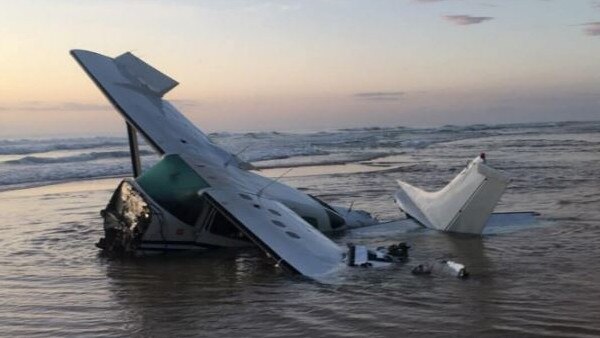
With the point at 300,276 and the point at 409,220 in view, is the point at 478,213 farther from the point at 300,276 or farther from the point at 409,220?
the point at 300,276

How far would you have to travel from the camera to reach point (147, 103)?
14703 millimetres

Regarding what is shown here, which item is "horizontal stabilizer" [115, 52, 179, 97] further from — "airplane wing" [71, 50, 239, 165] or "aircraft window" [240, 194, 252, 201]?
"aircraft window" [240, 194, 252, 201]

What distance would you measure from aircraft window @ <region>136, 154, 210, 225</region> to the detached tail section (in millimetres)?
5180

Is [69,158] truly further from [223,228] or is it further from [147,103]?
[223,228]

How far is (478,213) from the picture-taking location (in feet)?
42.5

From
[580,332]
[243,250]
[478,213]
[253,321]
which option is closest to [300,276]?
[253,321]


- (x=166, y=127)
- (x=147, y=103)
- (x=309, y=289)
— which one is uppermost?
(x=147, y=103)

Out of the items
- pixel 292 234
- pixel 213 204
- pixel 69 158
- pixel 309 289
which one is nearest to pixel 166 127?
pixel 213 204

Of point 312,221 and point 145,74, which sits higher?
point 145,74

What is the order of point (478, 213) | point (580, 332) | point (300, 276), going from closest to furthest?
point (580, 332)
point (300, 276)
point (478, 213)

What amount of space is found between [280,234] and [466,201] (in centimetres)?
479

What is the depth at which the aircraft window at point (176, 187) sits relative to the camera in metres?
11.6

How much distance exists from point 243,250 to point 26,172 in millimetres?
25022

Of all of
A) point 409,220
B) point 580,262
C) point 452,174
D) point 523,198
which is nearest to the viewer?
point 580,262
